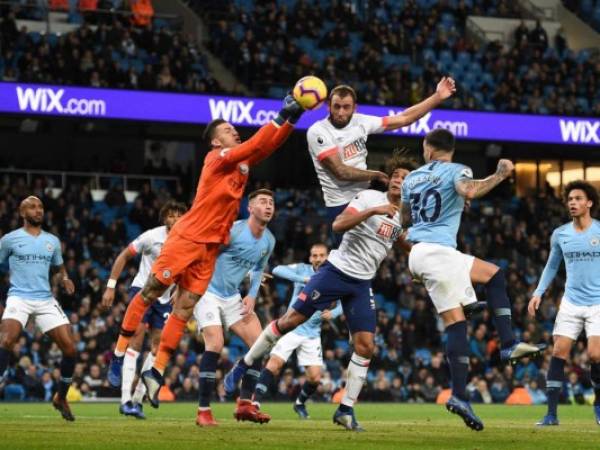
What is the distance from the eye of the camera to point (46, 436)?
458 inches

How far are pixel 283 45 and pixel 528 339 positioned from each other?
39.6ft

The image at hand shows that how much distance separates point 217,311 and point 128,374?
2276 millimetres

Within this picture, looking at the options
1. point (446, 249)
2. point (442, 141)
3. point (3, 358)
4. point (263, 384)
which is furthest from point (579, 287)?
point (3, 358)

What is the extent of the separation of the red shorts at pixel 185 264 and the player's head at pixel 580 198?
4868 mm

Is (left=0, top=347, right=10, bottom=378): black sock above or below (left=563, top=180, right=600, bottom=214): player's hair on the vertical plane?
below

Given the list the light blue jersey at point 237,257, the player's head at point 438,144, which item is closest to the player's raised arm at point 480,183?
the player's head at point 438,144

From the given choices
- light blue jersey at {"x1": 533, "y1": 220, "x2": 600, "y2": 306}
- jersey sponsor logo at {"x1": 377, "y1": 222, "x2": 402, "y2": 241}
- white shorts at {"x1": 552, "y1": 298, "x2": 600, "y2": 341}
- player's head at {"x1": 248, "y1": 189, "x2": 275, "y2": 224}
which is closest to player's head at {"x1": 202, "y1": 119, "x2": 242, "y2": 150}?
jersey sponsor logo at {"x1": 377, "y1": 222, "x2": 402, "y2": 241}

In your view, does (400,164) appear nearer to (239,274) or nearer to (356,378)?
(356,378)

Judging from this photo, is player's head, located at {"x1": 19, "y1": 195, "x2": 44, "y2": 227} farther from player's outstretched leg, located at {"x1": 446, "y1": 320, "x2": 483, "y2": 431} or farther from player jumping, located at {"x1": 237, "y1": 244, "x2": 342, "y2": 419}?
player's outstretched leg, located at {"x1": 446, "y1": 320, "x2": 483, "y2": 431}

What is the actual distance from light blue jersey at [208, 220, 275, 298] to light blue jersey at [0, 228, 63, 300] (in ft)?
7.04

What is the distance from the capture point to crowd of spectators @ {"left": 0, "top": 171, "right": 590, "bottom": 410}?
91.5ft

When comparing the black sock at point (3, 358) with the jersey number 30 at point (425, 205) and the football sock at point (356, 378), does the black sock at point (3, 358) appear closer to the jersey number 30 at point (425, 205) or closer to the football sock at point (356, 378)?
the football sock at point (356, 378)

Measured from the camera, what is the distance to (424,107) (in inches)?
539

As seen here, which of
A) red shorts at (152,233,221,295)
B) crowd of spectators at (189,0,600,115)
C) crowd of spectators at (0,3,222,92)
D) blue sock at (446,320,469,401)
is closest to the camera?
blue sock at (446,320,469,401)
